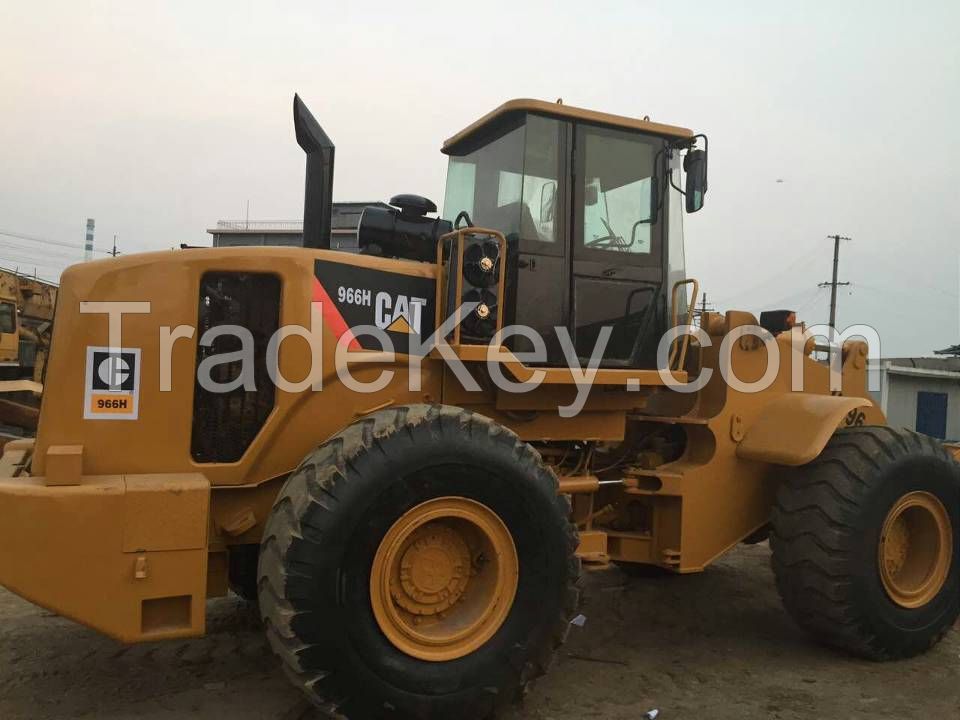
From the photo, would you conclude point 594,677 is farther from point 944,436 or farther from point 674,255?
point 944,436

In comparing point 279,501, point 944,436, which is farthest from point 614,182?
point 944,436

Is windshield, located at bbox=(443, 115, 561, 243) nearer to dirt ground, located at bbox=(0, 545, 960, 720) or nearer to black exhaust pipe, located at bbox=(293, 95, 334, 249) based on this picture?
black exhaust pipe, located at bbox=(293, 95, 334, 249)

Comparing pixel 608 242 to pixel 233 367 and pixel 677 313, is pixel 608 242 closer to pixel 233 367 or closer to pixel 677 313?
pixel 677 313

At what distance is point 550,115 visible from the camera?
14.8 ft

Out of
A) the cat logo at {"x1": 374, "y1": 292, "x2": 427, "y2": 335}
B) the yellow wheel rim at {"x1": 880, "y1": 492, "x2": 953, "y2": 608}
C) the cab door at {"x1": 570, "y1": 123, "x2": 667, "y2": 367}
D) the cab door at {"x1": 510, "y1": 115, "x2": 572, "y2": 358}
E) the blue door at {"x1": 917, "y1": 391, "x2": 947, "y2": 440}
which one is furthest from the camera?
the blue door at {"x1": 917, "y1": 391, "x2": 947, "y2": 440}

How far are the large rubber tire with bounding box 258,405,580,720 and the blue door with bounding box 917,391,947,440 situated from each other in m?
19.4

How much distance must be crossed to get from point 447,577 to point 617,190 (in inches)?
97.4

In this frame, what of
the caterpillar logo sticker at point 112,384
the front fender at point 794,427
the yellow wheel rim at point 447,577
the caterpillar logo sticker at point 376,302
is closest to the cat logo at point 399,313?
the caterpillar logo sticker at point 376,302

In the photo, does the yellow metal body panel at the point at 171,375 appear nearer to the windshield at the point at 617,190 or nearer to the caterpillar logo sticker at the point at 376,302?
the caterpillar logo sticker at the point at 376,302

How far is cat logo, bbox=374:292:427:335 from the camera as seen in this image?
4.18m

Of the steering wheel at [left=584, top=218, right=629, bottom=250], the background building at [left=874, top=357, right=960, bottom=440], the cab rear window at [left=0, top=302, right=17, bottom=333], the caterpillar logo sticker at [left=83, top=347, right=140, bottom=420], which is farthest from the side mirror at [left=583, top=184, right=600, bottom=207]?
the background building at [left=874, top=357, right=960, bottom=440]

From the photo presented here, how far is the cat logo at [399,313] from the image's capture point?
4184 millimetres

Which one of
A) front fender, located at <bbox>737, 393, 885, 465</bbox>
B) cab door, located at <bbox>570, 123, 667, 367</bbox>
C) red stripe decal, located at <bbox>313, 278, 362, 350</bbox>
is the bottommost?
front fender, located at <bbox>737, 393, 885, 465</bbox>

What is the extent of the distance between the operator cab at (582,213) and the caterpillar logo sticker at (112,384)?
1884mm
